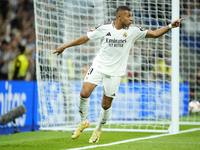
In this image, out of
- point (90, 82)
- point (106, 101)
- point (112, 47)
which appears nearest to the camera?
point (90, 82)

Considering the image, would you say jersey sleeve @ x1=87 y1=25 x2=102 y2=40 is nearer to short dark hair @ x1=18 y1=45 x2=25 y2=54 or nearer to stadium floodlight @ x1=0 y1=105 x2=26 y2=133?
stadium floodlight @ x1=0 y1=105 x2=26 y2=133

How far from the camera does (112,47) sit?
5121 millimetres

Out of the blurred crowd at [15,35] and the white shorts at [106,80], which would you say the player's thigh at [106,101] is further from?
the blurred crowd at [15,35]

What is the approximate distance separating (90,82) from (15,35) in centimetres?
851

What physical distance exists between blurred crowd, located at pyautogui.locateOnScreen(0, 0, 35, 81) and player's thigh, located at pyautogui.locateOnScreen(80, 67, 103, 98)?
6.50 m

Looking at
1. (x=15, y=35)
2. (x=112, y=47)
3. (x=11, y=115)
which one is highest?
(x=15, y=35)

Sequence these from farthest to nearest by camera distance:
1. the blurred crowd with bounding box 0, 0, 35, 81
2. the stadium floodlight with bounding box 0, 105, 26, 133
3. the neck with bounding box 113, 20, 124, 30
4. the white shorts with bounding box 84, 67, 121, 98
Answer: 1. the blurred crowd with bounding box 0, 0, 35, 81
2. the stadium floodlight with bounding box 0, 105, 26, 133
3. the neck with bounding box 113, 20, 124, 30
4. the white shorts with bounding box 84, 67, 121, 98

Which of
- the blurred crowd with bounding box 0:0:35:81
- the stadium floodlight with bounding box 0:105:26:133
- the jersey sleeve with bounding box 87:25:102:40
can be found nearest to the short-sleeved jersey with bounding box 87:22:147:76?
the jersey sleeve with bounding box 87:25:102:40

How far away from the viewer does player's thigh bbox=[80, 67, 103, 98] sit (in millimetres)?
4945

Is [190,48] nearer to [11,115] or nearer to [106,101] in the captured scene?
[11,115]

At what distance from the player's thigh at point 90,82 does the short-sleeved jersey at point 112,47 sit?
96 mm

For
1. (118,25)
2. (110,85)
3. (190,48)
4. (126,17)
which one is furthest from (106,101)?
(190,48)

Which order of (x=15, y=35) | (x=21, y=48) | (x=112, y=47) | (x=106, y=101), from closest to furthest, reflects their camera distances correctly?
(x=112, y=47) < (x=106, y=101) < (x=21, y=48) < (x=15, y=35)

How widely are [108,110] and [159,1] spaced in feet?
10.2
